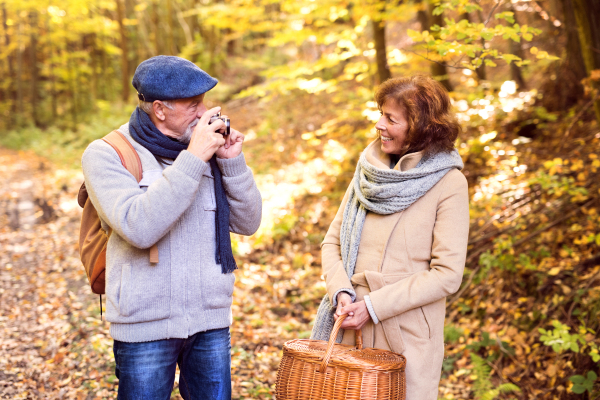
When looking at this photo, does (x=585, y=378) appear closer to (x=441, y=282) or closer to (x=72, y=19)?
(x=441, y=282)

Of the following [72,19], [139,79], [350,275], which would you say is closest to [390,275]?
[350,275]

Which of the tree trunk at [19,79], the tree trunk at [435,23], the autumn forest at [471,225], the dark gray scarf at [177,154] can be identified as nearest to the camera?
the dark gray scarf at [177,154]

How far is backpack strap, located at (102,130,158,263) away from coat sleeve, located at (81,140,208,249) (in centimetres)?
3

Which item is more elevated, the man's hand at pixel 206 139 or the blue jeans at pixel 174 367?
the man's hand at pixel 206 139

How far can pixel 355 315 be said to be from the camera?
89.6 inches

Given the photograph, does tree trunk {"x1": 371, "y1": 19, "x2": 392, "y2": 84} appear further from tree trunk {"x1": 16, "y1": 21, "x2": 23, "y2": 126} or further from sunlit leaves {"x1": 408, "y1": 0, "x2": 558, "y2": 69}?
tree trunk {"x1": 16, "y1": 21, "x2": 23, "y2": 126}

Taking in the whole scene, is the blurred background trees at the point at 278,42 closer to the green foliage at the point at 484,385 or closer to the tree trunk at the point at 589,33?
the tree trunk at the point at 589,33

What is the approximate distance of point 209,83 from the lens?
86.2 inches

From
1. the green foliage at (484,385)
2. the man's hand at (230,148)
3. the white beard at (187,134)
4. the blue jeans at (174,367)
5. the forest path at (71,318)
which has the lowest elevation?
the forest path at (71,318)

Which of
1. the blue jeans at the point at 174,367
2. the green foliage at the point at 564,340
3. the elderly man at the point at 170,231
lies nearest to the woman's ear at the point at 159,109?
the elderly man at the point at 170,231

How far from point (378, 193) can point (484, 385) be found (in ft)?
8.43

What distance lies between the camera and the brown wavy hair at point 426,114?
7.76ft

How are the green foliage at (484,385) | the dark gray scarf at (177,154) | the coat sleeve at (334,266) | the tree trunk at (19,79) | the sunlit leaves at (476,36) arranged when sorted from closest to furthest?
the dark gray scarf at (177,154)
the coat sleeve at (334,266)
the sunlit leaves at (476,36)
the green foliage at (484,385)
the tree trunk at (19,79)

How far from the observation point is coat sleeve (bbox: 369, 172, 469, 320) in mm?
2207
